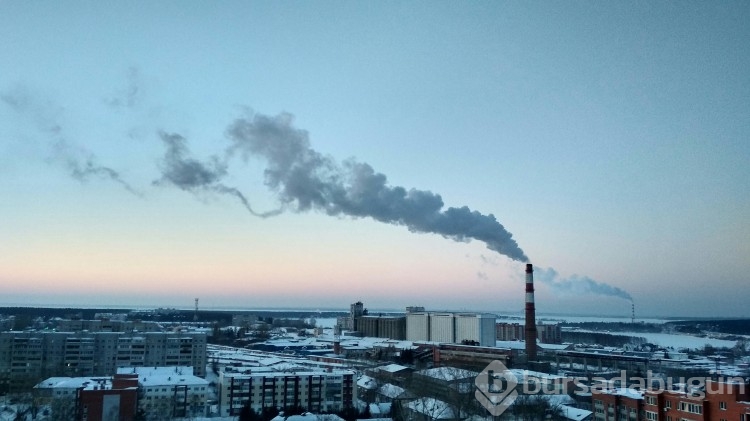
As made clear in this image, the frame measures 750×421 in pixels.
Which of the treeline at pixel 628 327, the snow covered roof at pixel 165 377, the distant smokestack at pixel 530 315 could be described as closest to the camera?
Answer: the snow covered roof at pixel 165 377

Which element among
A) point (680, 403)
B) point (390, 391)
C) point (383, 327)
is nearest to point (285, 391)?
point (390, 391)

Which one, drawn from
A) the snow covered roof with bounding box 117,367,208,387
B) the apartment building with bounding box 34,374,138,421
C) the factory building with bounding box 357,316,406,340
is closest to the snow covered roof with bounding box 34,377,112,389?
the apartment building with bounding box 34,374,138,421

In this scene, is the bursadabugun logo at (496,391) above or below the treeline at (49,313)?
above

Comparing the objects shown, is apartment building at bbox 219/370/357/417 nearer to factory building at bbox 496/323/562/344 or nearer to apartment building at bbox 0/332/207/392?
apartment building at bbox 0/332/207/392

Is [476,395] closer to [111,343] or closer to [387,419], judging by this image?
[387,419]

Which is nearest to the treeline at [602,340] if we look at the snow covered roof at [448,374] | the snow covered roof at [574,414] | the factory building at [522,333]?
the factory building at [522,333]

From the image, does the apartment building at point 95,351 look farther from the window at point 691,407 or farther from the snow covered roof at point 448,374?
the window at point 691,407

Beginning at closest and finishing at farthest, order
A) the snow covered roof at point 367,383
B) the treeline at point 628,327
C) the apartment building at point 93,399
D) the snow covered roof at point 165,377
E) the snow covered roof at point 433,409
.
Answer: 1. the snow covered roof at point 433,409
2. the apartment building at point 93,399
3. the snow covered roof at point 165,377
4. the snow covered roof at point 367,383
5. the treeline at point 628,327
